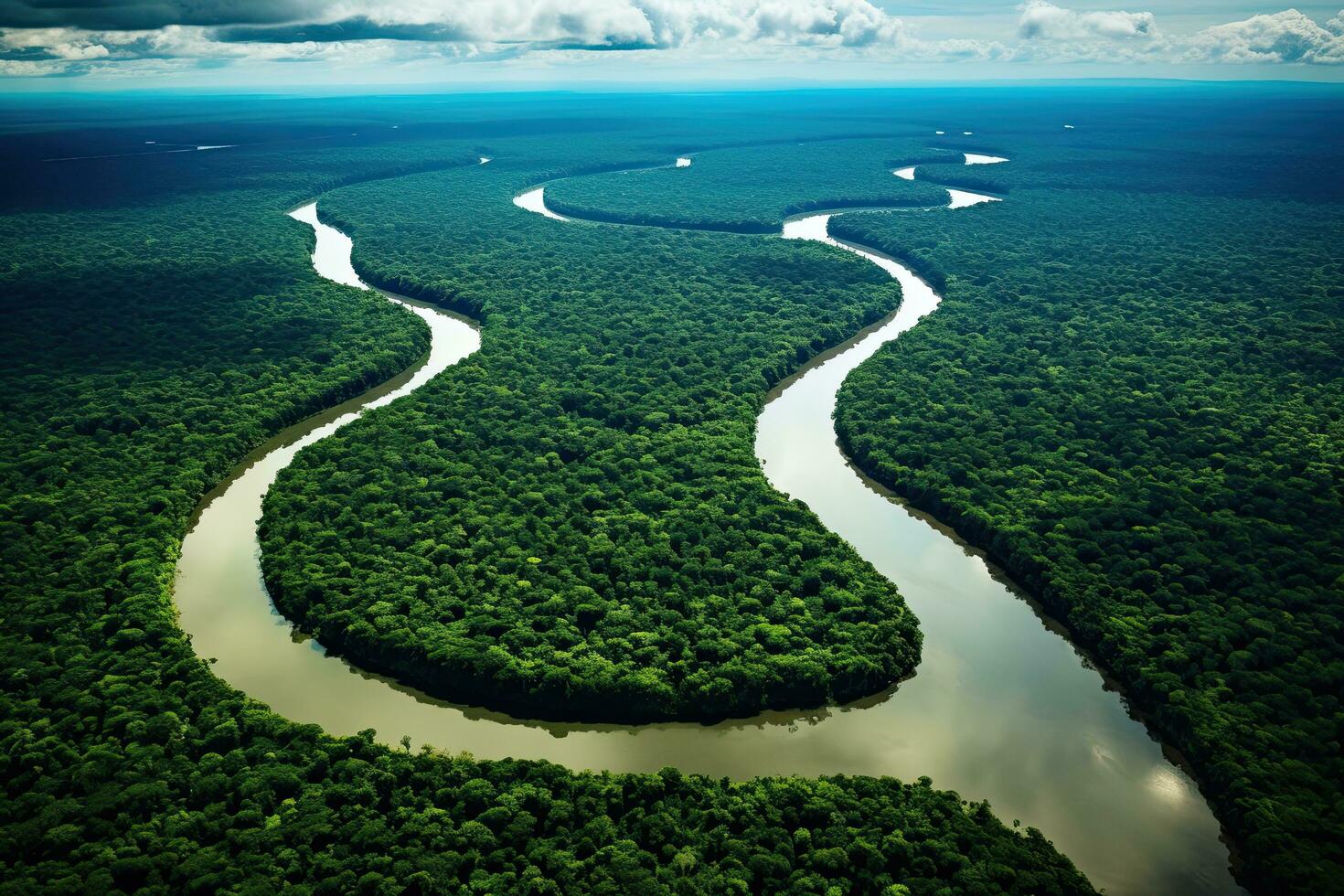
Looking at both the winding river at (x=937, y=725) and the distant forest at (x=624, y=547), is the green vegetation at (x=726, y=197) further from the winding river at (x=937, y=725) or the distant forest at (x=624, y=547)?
the winding river at (x=937, y=725)

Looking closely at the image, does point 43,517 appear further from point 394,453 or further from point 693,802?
point 693,802

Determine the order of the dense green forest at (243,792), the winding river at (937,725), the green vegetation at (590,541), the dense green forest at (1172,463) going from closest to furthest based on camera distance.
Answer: the dense green forest at (243,792) → the winding river at (937,725) → the dense green forest at (1172,463) → the green vegetation at (590,541)

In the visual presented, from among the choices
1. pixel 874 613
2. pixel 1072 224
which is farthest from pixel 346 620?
pixel 1072 224

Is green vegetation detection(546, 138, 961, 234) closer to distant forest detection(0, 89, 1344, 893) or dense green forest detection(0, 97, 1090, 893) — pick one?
distant forest detection(0, 89, 1344, 893)

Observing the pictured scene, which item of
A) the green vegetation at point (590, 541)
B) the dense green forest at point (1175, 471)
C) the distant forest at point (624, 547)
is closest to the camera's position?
the distant forest at point (624, 547)

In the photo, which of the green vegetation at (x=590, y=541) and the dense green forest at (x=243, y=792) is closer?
the dense green forest at (x=243, y=792)

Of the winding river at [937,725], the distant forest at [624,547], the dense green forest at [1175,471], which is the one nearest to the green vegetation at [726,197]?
the distant forest at [624,547]

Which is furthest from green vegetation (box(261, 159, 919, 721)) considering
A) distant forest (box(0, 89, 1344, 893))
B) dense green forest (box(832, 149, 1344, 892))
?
dense green forest (box(832, 149, 1344, 892))
